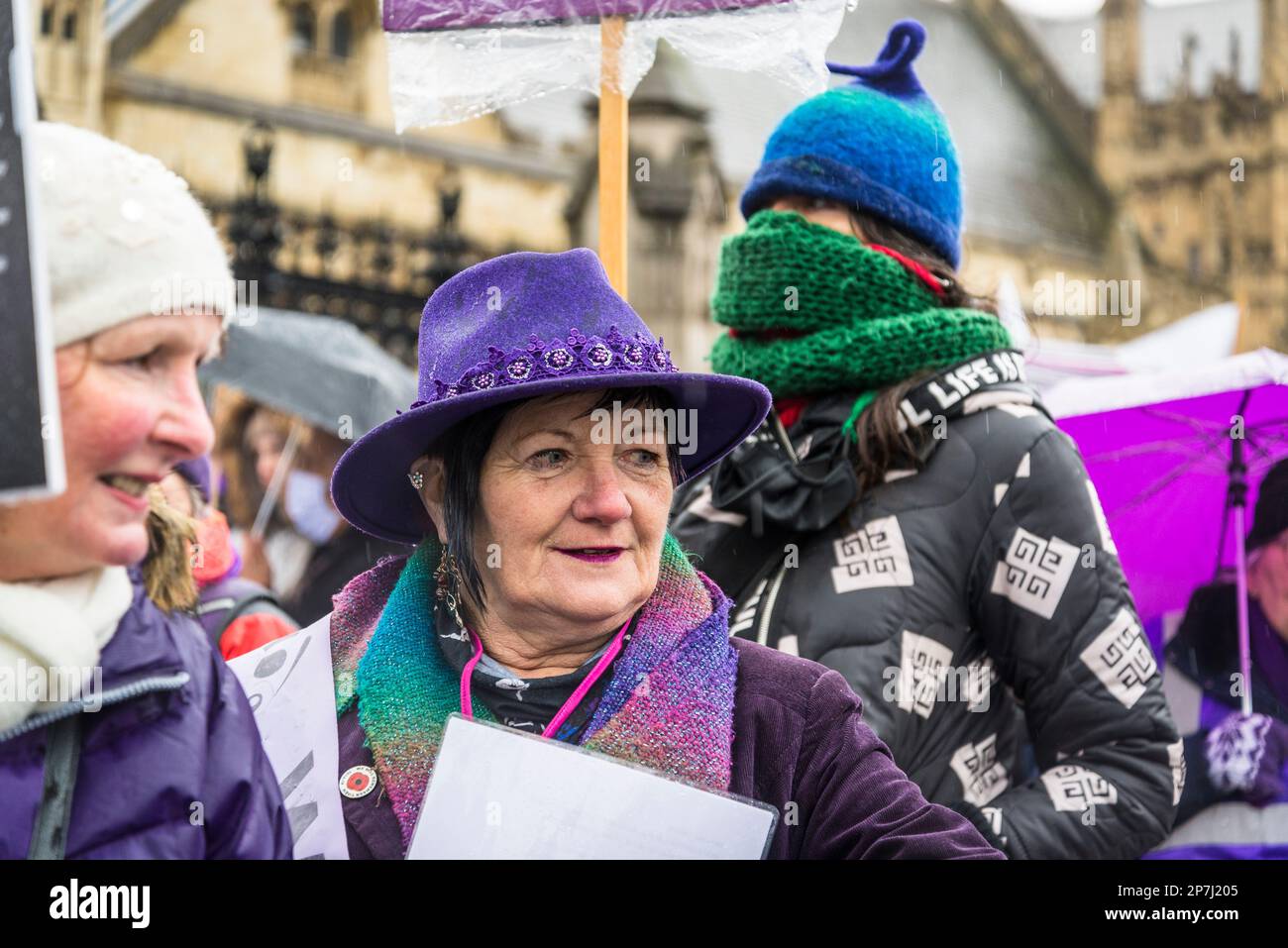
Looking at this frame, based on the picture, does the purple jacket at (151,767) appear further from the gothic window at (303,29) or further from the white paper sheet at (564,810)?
the gothic window at (303,29)

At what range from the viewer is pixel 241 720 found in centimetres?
201

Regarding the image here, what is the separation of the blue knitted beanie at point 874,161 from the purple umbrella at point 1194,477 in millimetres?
621

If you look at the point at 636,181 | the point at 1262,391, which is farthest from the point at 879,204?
the point at 636,181

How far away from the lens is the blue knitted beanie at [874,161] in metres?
3.36

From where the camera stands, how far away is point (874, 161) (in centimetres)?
337

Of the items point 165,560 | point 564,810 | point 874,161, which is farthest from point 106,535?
point 874,161

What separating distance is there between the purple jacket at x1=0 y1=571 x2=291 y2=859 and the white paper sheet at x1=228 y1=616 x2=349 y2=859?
14.6 inches

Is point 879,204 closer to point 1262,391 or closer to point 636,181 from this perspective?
point 1262,391

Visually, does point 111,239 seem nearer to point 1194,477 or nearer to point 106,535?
point 106,535

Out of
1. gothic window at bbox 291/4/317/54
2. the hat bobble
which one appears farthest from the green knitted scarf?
gothic window at bbox 291/4/317/54

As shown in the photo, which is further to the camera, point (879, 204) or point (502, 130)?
point (502, 130)

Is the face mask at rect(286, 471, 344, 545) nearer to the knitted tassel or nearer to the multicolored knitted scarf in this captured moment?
the multicolored knitted scarf

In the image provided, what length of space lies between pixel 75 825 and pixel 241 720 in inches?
8.9

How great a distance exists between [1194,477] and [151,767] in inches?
97.1
